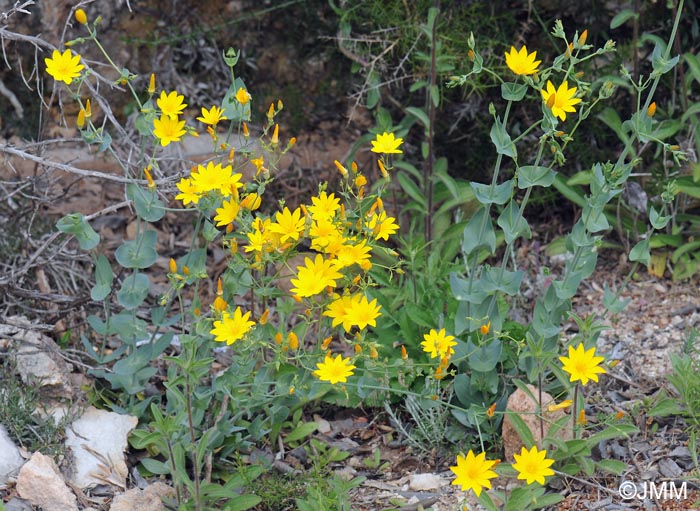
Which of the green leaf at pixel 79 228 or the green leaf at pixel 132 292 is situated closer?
the green leaf at pixel 79 228

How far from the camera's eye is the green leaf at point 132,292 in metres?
3.10

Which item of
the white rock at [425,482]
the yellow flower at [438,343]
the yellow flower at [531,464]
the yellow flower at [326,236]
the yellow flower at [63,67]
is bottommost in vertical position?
the white rock at [425,482]

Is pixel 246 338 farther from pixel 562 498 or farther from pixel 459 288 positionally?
pixel 562 498

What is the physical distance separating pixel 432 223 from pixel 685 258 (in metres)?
1.07

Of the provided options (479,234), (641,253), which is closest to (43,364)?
(479,234)

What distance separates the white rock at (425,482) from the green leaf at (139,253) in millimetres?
1098

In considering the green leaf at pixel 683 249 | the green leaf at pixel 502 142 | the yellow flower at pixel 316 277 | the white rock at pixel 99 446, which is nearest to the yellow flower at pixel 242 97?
the yellow flower at pixel 316 277

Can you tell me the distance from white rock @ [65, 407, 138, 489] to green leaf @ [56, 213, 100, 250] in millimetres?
625

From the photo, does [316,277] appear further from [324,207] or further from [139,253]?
[139,253]

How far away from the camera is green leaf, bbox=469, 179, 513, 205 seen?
2.90 meters

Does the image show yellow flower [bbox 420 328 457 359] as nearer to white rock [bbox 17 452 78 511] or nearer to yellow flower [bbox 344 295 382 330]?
yellow flower [bbox 344 295 382 330]

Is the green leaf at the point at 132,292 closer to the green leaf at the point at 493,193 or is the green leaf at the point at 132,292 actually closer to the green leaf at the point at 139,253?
the green leaf at the point at 139,253

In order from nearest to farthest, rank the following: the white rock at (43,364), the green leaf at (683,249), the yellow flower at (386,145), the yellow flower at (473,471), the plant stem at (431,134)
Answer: the yellow flower at (473,471), the yellow flower at (386,145), the white rock at (43,364), the plant stem at (431,134), the green leaf at (683,249)

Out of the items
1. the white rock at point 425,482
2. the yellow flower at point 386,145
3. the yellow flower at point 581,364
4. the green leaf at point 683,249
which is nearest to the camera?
the yellow flower at point 581,364
